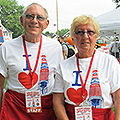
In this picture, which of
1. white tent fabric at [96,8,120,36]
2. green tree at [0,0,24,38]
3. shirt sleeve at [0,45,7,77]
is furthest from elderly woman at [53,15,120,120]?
green tree at [0,0,24,38]

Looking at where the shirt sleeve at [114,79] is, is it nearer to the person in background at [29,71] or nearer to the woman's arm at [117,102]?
the woman's arm at [117,102]

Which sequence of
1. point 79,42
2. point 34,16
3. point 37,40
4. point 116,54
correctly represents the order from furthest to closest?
point 116,54, point 37,40, point 34,16, point 79,42

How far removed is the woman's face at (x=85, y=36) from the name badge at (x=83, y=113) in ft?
1.83

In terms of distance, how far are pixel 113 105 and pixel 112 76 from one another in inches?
12.1

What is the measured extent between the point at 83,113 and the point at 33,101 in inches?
24.9

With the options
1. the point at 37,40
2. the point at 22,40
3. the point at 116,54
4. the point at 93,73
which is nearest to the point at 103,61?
the point at 93,73

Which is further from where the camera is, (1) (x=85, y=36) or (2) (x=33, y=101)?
(2) (x=33, y=101)

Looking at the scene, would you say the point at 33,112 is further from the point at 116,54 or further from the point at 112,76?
the point at 116,54

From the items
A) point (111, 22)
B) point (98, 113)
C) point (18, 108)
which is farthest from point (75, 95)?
point (111, 22)

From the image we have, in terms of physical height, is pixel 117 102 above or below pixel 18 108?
above

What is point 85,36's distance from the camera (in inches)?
60.1

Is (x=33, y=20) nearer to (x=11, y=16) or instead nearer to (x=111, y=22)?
(x=111, y=22)

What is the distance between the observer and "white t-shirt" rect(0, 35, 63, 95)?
5.94 ft

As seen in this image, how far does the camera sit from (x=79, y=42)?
1.58 meters
